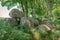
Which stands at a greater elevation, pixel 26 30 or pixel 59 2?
pixel 59 2

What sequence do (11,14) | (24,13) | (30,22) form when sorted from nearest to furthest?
(30,22) → (11,14) → (24,13)

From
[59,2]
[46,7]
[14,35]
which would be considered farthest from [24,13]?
[14,35]

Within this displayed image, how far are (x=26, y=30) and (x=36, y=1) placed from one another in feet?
7.00

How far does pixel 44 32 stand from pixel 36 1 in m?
2.02

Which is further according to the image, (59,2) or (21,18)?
(59,2)

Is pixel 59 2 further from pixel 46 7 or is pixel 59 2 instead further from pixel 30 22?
pixel 30 22

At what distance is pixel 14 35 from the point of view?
14.2 ft

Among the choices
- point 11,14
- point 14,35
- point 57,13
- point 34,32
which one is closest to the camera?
point 14,35

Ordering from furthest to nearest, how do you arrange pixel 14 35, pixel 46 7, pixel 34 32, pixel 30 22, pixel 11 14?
pixel 46 7, pixel 11 14, pixel 30 22, pixel 34 32, pixel 14 35

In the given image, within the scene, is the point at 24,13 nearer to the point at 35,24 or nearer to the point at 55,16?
the point at 35,24

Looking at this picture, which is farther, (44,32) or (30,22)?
(30,22)

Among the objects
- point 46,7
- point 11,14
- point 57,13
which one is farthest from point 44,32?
point 57,13

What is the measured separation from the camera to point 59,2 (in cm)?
782

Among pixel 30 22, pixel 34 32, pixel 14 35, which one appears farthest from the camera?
pixel 30 22
